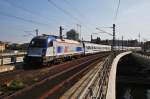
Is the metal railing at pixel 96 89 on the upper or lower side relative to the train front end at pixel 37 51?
lower

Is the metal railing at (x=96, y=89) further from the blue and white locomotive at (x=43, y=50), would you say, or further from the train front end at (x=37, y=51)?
the blue and white locomotive at (x=43, y=50)

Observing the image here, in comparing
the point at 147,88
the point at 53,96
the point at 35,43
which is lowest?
the point at 147,88

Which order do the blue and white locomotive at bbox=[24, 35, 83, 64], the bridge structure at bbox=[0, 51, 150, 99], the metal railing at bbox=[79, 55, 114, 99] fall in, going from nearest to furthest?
the metal railing at bbox=[79, 55, 114, 99] → the bridge structure at bbox=[0, 51, 150, 99] → the blue and white locomotive at bbox=[24, 35, 83, 64]

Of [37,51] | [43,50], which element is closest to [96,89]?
[43,50]

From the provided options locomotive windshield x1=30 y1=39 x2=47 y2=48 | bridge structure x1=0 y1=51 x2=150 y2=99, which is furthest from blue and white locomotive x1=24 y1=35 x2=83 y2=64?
bridge structure x1=0 y1=51 x2=150 y2=99

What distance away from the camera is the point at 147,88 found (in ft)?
150

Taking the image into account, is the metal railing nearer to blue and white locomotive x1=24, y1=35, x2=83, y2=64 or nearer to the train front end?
the train front end

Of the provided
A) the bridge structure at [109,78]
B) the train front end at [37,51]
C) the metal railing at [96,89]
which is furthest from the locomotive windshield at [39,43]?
the metal railing at [96,89]

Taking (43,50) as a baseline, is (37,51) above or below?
below

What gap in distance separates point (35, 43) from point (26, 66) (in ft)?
9.26

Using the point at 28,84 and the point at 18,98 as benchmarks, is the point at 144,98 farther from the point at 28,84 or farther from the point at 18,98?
the point at 18,98

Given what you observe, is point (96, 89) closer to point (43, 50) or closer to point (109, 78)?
point (109, 78)

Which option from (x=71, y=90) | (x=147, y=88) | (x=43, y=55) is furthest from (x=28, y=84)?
(x=147, y=88)

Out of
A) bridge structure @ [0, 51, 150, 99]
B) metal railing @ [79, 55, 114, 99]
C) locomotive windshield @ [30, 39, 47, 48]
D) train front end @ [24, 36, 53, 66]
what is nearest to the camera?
metal railing @ [79, 55, 114, 99]
